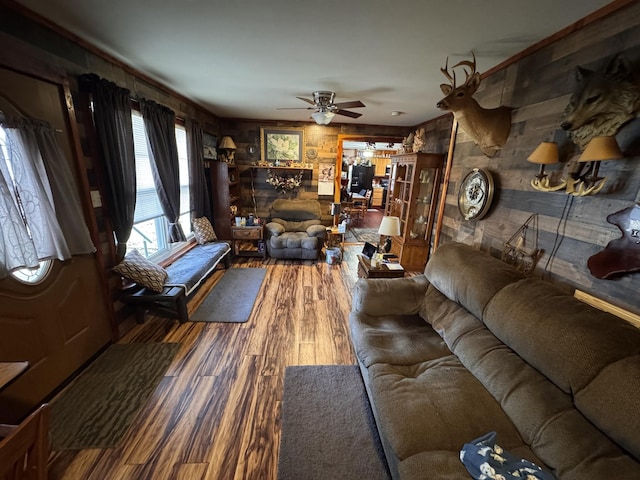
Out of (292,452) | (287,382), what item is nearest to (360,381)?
(287,382)

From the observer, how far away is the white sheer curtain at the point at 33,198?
1.45 m

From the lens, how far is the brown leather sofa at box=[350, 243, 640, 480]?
0.98 metres

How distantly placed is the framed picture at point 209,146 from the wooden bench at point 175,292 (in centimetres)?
189

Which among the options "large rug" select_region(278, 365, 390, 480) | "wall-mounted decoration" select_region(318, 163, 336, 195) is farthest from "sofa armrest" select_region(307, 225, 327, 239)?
"large rug" select_region(278, 365, 390, 480)

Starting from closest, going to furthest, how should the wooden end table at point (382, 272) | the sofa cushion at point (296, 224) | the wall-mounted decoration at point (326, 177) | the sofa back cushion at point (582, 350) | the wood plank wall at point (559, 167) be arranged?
the sofa back cushion at point (582, 350), the wood plank wall at point (559, 167), the wooden end table at point (382, 272), the sofa cushion at point (296, 224), the wall-mounted decoration at point (326, 177)

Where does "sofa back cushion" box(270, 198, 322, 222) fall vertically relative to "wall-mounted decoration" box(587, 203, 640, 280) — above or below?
below

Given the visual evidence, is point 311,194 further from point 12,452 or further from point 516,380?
point 12,452

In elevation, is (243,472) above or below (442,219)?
below

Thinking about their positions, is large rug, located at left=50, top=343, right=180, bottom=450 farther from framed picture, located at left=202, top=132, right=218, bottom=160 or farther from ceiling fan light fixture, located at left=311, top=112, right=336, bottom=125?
framed picture, located at left=202, top=132, right=218, bottom=160

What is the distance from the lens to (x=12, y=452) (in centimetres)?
68

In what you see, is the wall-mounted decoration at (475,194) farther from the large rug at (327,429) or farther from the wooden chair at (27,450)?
the wooden chair at (27,450)

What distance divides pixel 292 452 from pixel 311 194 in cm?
446

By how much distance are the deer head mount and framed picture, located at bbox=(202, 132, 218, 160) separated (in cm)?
363

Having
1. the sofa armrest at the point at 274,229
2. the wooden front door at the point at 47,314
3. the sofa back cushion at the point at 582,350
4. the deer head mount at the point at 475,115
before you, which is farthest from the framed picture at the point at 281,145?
the sofa back cushion at the point at 582,350
